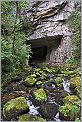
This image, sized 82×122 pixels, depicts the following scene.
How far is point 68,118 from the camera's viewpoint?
18.8ft

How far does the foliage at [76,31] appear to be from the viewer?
40.8 feet

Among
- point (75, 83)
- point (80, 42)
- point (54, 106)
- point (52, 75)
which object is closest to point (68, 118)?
point (54, 106)

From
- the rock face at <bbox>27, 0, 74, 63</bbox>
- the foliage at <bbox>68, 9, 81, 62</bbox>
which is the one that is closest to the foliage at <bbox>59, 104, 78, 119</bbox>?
the foliage at <bbox>68, 9, 81, 62</bbox>

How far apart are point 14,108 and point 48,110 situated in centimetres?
92

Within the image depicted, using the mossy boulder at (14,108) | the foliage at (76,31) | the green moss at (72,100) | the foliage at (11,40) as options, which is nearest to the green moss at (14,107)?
the mossy boulder at (14,108)

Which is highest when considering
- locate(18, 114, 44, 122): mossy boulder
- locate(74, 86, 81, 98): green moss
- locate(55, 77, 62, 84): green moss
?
locate(55, 77, 62, 84): green moss

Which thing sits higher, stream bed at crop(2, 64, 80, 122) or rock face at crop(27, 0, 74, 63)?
rock face at crop(27, 0, 74, 63)

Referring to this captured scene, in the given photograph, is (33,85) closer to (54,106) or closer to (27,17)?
(54,106)

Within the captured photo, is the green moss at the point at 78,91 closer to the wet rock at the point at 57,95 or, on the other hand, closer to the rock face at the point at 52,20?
the wet rock at the point at 57,95

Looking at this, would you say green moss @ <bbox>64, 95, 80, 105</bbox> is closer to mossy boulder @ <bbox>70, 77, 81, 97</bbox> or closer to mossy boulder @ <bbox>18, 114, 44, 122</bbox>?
mossy boulder @ <bbox>70, 77, 81, 97</bbox>

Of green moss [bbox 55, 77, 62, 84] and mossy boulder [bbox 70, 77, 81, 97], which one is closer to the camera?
mossy boulder [bbox 70, 77, 81, 97]

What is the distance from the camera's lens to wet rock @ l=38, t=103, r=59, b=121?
5.92 meters

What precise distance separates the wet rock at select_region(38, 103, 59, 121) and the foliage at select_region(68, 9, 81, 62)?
6.29 m

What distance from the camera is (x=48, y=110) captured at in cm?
609
